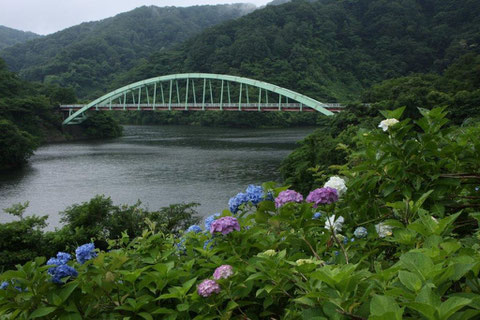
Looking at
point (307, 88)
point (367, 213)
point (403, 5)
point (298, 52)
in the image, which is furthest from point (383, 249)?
point (403, 5)

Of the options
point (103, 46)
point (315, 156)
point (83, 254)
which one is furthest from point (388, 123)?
point (103, 46)

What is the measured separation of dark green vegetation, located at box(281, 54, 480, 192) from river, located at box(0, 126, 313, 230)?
8.24 feet

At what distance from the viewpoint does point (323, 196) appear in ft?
4.77

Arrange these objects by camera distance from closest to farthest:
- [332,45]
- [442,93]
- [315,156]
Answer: [315,156], [442,93], [332,45]

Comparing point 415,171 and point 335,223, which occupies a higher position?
point 415,171

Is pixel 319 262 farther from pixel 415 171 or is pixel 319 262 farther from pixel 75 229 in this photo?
pixel 75 229

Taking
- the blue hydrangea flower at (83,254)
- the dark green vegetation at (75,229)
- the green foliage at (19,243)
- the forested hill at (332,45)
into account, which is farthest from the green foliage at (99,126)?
the blue hydrangea flower at (83,254)

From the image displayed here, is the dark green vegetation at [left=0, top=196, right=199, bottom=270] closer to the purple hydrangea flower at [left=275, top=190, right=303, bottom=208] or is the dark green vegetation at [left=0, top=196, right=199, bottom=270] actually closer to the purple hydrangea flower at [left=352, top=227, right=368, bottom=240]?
the purple hydrangea flower at [left=275, top=190, right=303, bottom=208]

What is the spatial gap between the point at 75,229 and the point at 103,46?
89.1 metres

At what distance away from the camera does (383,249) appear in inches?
57.3

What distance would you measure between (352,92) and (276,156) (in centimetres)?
3551

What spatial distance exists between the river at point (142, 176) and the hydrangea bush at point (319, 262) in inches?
424

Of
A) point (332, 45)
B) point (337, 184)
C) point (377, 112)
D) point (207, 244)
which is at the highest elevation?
point (332, 45)

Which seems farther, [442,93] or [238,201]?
[442,93]
